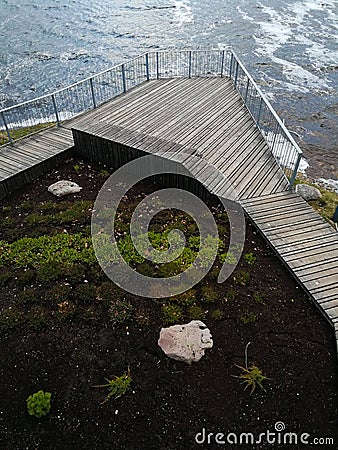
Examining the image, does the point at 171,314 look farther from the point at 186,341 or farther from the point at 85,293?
the point at 85,293

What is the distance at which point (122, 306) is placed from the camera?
6078 mm

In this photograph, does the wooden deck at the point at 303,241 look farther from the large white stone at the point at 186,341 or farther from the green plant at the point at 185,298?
the large white stone at the point at 186,341

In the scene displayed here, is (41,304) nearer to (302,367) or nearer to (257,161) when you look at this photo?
(302,367)

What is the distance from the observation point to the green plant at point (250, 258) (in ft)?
22.3

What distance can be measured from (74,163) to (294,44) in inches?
673

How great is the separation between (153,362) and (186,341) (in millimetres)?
565

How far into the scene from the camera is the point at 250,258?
684 cm

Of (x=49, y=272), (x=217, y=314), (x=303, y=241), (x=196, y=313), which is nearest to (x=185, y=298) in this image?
(x=196, y=313)

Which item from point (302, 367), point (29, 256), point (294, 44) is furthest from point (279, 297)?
point (294, 44)

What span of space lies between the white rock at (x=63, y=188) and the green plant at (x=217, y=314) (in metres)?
4.47

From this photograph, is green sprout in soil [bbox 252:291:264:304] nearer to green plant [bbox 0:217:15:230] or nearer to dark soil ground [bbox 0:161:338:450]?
dark soil ground [bbox 0:161:338:450]

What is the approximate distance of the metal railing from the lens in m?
10.6

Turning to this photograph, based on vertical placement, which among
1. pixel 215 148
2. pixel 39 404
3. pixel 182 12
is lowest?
pixel 182 12

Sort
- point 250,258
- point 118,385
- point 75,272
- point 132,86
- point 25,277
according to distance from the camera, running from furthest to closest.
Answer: point 132,86 < point 250,258 < point 75,272 < point 25,277 < point 118,385
